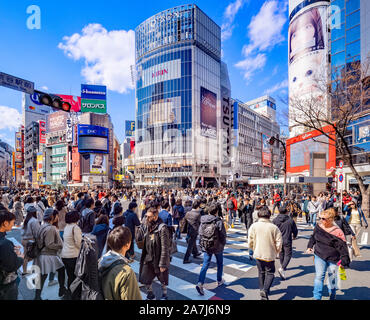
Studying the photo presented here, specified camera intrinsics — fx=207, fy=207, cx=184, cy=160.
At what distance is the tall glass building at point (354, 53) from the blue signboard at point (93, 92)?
58.0 meters

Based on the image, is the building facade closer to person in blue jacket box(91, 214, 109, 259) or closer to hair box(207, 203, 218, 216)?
hair box(207, 203, 218, 216)

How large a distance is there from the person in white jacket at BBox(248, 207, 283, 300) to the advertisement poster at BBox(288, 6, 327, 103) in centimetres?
3843

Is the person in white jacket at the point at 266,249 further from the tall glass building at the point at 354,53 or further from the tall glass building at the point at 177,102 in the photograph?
the tall glass building at the point at 177,102

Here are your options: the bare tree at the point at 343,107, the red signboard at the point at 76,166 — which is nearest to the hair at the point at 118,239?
the bare tree at the point at 343,107

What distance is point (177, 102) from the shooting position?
58.4 meters

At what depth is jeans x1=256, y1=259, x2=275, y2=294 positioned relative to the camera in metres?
3.92

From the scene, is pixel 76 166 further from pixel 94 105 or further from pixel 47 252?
pixel 47 252

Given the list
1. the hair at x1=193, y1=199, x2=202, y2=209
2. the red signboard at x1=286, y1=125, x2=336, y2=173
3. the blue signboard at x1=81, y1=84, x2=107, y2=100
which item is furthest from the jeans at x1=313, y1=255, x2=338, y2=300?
the blue signboard at x1=81, y1=84, x2=107, y2=100

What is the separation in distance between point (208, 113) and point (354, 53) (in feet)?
122

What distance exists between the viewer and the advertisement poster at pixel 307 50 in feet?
122

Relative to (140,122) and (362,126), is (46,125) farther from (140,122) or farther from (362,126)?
(362,126)

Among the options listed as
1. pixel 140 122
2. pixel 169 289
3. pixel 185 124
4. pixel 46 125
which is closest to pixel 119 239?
pixel 169 289

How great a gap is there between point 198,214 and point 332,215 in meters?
3.45

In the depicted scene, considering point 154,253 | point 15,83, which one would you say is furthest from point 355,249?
point 15,83
